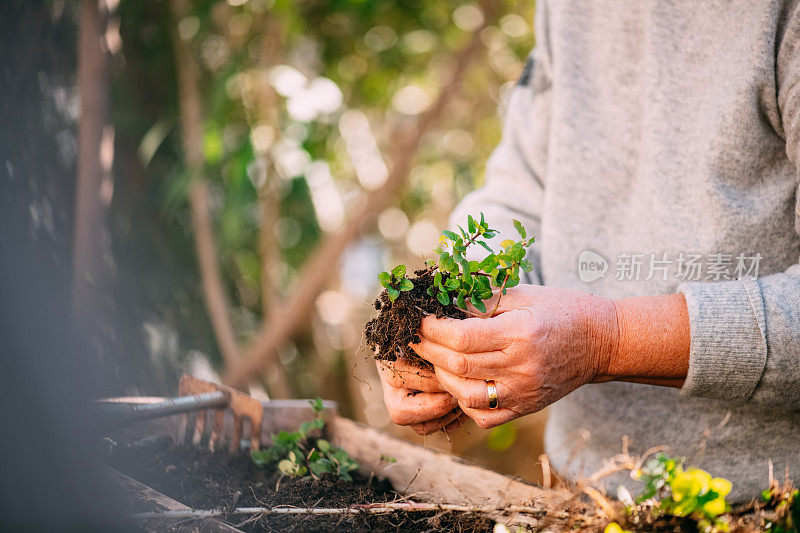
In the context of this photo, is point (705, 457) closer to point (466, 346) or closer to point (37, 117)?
point (466, 346)

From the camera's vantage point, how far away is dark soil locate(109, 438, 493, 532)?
3.13ft

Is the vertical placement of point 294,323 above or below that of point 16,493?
below

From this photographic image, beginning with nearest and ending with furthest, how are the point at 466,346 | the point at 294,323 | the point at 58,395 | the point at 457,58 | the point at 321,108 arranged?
the point at 58,395 → the point at 466,346 → the point at 321,108 → the point at 457,58 → the point at 294,323

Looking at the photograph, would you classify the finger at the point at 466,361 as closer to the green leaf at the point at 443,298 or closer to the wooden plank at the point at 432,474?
the green leaf at the point at 443,298

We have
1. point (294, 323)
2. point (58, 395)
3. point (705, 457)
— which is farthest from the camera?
point (294, 323)

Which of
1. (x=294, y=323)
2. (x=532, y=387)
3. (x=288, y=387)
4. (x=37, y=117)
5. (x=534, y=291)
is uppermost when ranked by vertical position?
(x=37, y=117)

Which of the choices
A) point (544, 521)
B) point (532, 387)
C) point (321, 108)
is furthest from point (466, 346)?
point (321, 108)

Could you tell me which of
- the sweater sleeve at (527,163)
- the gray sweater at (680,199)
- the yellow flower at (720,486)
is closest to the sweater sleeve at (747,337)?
the gray sweater at (680,199)

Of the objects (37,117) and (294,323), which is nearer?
(37,117)

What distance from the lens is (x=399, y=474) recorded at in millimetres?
1216

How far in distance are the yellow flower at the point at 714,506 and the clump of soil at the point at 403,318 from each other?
45cm

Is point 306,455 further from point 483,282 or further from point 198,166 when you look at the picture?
point 198,166

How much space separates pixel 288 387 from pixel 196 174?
157 centimetres

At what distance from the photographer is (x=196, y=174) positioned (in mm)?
2732
